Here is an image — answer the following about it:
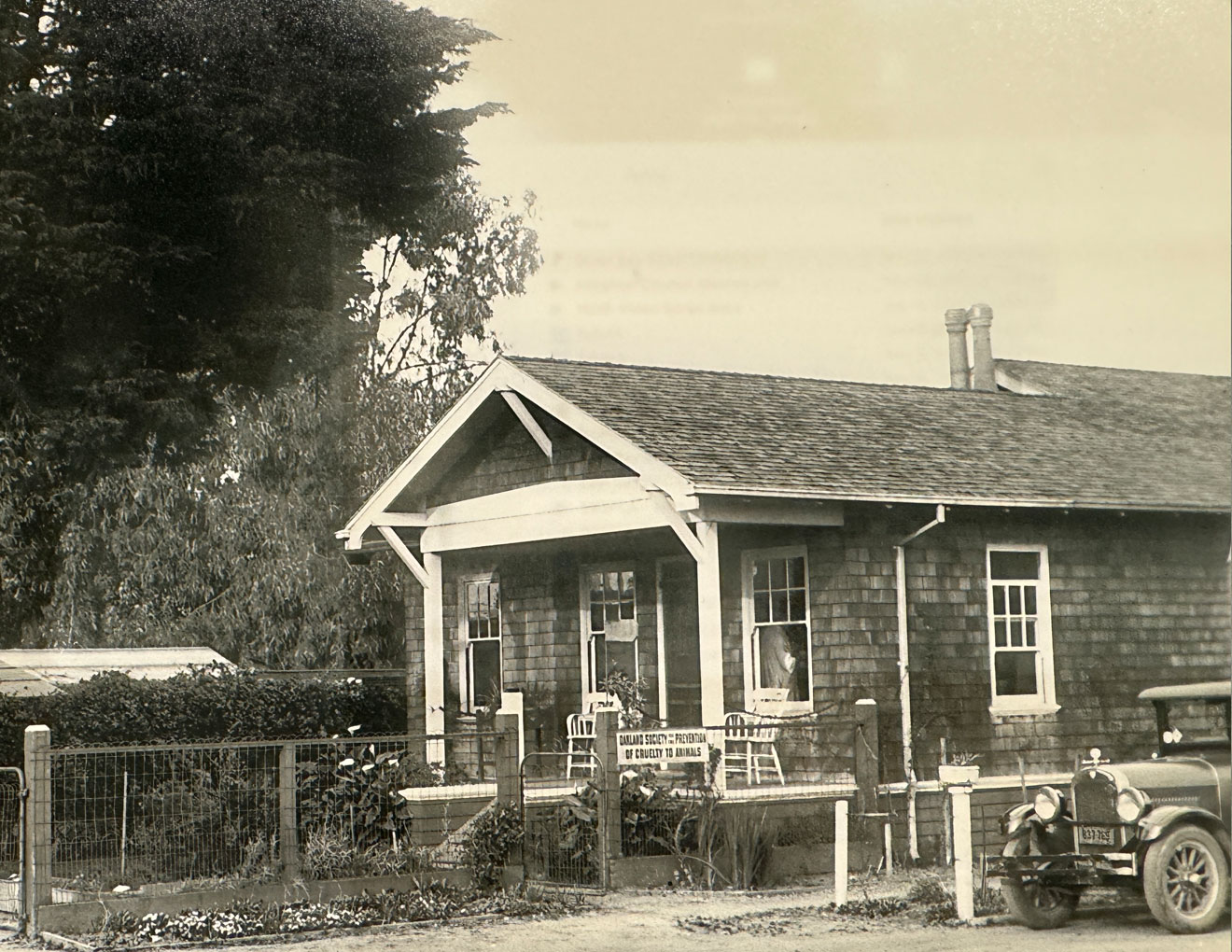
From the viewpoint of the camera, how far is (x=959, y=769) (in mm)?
11938

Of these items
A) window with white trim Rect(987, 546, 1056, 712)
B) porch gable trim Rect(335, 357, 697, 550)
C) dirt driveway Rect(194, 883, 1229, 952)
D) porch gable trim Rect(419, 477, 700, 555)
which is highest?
porch gable trim Rect(335, 357, 697, 550)

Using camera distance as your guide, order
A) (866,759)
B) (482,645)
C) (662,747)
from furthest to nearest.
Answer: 1. (482,645)
2. (866,759)
3. (662,747)

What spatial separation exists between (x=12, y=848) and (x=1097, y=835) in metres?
10.6

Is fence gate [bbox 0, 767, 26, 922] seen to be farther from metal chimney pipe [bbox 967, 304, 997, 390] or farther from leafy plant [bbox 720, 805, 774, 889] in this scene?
metal chimney pipe [bbox 967, 304, 997, 390]

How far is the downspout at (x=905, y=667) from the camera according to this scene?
507 inches

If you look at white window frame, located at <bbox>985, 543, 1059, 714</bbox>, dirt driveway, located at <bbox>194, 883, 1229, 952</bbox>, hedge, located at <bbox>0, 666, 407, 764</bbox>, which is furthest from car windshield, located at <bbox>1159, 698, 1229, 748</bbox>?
hedge, located at <bbox>0, 666, 407, 764</bbox>

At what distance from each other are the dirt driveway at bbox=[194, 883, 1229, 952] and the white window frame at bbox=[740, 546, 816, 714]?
2653mm

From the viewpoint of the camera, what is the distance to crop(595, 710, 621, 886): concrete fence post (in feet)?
39.5

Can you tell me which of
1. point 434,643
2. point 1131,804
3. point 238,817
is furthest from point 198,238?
point 1131,804

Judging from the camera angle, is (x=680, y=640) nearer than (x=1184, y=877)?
No

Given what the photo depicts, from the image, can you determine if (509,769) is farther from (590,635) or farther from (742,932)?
(590,635)

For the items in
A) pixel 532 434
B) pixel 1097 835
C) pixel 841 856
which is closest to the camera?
pixel 1097 835

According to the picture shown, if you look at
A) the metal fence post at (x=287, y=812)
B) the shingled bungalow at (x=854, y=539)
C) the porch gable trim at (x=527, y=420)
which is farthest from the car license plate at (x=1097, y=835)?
the porch gable trim at (x=527, y=420)

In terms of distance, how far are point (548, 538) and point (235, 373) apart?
371 inches
